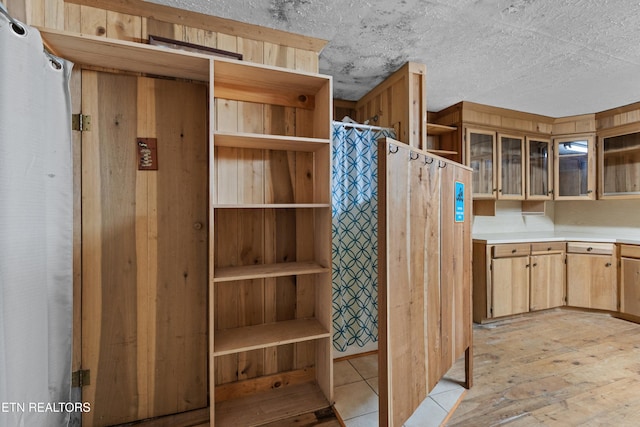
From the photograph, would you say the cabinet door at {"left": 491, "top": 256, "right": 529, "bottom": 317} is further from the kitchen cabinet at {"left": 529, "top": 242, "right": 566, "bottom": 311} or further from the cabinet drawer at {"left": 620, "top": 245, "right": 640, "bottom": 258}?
the cabinet drawer at {"left": 620, "top": 245, "right": 640, "bottom": 258}

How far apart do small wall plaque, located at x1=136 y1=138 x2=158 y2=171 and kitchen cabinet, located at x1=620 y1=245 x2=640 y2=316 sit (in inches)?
180

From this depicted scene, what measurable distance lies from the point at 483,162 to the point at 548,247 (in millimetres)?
1247

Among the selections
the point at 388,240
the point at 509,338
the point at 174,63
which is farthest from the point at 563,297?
the point at 174,63

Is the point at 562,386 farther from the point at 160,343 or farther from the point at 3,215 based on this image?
the point at 3,215

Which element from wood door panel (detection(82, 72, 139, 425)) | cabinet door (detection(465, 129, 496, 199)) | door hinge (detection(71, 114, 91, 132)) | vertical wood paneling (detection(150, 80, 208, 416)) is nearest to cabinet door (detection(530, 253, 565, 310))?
cabinet door (detection(465, 129, 496, 199))

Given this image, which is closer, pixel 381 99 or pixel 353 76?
pixel 353 76

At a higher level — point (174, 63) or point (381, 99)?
point (381, 99)

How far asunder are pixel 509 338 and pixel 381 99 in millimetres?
2577

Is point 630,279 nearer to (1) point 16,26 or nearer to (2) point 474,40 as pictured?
(2) point 474,40

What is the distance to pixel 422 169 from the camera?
1.39 meters

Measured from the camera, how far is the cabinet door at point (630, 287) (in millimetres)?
2932

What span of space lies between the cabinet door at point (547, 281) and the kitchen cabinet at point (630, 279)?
503mm

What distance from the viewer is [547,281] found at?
320 centimetres

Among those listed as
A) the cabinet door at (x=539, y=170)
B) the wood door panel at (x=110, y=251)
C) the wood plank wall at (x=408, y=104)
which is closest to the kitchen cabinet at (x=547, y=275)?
the cabinet door at (x=539, y=170)
